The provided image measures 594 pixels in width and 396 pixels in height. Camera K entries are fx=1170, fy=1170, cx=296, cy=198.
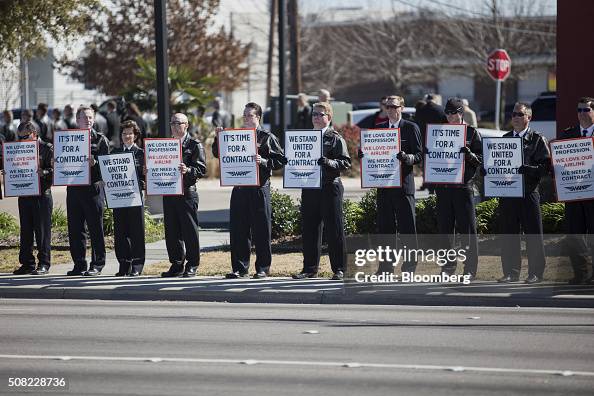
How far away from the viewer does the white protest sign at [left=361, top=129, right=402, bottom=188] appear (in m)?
13.3

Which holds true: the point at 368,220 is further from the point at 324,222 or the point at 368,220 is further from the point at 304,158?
the point at 304,158

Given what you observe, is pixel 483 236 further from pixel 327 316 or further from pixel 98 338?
pixel 98 338

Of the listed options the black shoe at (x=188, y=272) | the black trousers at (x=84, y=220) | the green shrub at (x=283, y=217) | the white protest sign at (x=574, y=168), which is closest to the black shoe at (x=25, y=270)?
the black trousers at (x=84, y=220)

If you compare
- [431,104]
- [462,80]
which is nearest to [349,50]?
[462,80]

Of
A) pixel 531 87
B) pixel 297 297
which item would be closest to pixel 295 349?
pixel 297 297

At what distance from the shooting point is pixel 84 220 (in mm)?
14336

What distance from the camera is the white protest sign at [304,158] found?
1345 centimetres

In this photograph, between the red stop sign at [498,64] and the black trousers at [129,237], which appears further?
the red stop sign at [498,64]

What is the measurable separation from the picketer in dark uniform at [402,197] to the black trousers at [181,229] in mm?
2169

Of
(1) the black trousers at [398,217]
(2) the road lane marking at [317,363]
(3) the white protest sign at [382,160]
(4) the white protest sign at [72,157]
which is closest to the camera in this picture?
(2) the road lane marking at [317,363]

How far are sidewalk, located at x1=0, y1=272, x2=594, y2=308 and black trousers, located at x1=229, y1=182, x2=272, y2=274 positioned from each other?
0.32 metres

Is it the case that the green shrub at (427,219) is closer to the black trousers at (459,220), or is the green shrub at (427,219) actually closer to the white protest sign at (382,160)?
the black trousers at (459,220)

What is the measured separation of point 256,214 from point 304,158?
0.90m

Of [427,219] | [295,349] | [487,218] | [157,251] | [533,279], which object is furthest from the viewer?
[157,251]
